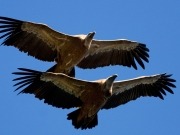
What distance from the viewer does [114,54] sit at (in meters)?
19.4

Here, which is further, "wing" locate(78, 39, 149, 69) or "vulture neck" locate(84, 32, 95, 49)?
"wing" locate(78, 39, 149, 69)

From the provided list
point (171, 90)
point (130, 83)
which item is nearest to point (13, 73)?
point (130, 83)

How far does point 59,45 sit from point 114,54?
1.82 metres

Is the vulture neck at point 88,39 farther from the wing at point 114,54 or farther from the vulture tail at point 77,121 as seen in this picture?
the vulture tail at point 77,121

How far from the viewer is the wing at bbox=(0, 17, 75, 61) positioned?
17859 mm

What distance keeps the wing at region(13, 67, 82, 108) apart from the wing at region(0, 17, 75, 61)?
60.7 inches

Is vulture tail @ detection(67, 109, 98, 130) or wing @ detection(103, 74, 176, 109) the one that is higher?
wing @ detection(103, 74, 176, 109)

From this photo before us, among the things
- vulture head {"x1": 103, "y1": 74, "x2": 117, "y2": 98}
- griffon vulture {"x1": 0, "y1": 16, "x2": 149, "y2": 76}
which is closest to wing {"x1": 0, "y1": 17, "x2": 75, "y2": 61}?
griffon vulture {"x1": 0, "y1": 16, "x2": 149, "y2": 76}

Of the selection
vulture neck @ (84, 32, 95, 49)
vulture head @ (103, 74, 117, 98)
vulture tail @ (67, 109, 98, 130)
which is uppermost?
vulture neck @ (84, 32, 95, 49)

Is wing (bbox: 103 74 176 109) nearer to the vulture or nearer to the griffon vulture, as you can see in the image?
the vulture

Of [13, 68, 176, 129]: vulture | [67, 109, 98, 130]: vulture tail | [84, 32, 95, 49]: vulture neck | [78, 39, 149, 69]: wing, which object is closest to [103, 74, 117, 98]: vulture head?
[13, 68, 176, 129]: vulture

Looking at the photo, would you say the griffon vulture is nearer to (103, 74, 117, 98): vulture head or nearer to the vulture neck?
the vulture neck

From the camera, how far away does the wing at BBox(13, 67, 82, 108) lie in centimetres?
1658

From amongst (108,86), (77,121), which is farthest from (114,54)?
(77,121)
